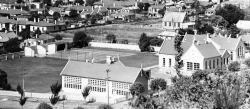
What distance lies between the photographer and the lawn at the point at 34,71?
147 ft

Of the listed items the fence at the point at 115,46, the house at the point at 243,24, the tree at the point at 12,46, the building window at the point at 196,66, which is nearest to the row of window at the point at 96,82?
the building window at the point at 196,66

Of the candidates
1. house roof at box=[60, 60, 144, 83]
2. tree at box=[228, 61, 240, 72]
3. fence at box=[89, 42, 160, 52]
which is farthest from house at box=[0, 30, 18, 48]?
tree at box=[228, 61, 240, 72]

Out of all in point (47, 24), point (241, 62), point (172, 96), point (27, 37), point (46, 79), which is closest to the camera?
point (172, 96)

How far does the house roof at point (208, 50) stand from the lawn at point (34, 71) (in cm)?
1170

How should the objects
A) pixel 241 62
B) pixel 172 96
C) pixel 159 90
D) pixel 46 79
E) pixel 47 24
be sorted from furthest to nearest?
pixel 47 24 → pixel 241 62 → pixel 46 79 → pixel 159 90 → pixel 172 96

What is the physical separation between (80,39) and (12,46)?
7676 mm

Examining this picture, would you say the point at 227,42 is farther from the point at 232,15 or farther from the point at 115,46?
the point at 232,15

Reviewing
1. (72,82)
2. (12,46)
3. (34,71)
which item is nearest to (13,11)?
(12,46)

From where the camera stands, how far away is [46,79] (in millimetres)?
47125

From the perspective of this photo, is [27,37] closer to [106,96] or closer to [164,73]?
[164,73]

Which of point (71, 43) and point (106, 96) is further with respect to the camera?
point (71, 43)

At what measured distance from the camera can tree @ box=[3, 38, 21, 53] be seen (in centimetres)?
6275

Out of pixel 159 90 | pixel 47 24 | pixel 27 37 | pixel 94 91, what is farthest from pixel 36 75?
pixel 47 24

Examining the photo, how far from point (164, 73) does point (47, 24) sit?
33.8 metres
